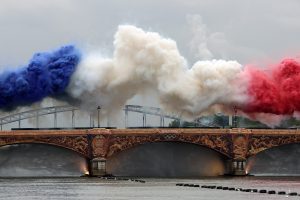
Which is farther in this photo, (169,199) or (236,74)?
(236,74)

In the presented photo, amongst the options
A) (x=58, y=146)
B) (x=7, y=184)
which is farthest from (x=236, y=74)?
(x=7, y=184)

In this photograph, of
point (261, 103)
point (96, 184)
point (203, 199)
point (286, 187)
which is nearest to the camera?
point (203, 199)

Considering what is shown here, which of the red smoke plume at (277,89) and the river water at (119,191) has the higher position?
the red smoke plume at (277,89)

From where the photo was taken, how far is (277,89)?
641ft

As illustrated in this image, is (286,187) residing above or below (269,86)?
below

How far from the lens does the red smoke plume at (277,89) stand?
195 meters

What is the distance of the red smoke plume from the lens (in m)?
195

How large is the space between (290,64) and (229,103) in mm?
12331

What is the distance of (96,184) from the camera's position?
166875 millimetres

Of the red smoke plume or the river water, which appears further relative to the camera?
the red smoke plume

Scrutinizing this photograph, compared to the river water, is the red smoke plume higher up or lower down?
higher up

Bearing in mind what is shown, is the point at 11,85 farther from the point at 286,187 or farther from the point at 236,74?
the point at 286,187

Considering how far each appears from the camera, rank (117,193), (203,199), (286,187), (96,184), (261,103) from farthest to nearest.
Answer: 1. (261,103)
2. (96,184)
3. (286,187)
4. (117,193)
5. (203,199)

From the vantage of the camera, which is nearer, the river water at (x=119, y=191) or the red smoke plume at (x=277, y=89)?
the river water at (x=119, y=191)
